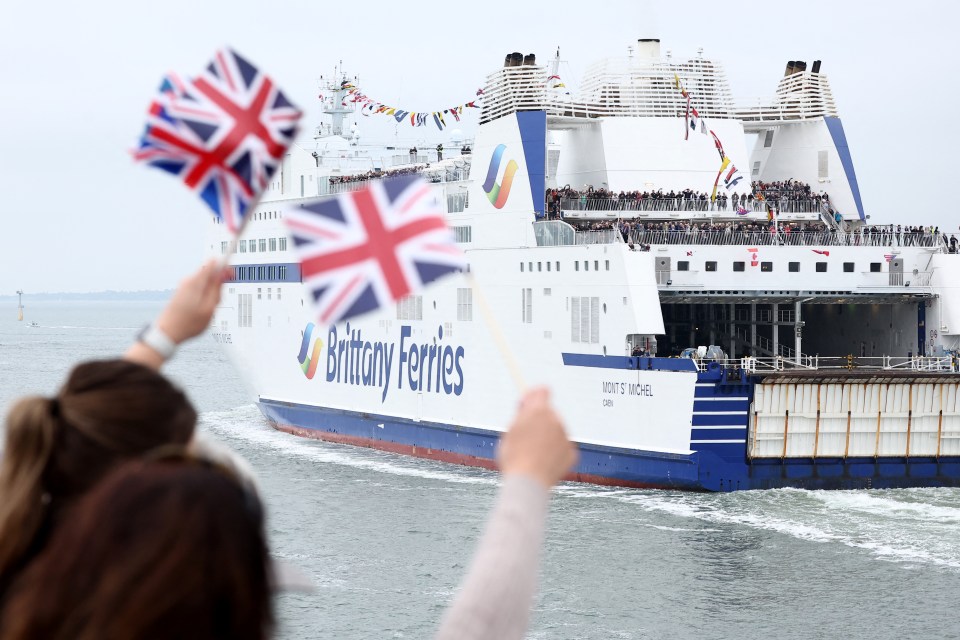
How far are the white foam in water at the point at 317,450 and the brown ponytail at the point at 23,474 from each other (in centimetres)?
2246

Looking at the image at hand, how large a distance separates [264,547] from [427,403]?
2598cm

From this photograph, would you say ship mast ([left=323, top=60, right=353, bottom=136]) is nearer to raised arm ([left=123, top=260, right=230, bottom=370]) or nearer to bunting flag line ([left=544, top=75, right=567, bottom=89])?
bunting flag line ([left=544, top=75, right=567, bottom=89])

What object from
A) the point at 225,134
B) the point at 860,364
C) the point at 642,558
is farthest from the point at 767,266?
the point at 225,134

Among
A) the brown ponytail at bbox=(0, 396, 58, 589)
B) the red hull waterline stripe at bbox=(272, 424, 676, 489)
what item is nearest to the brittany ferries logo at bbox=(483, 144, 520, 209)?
the red hull waterline stripe at bbox=(272, 424, 676, 489)

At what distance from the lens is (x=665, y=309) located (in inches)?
1099

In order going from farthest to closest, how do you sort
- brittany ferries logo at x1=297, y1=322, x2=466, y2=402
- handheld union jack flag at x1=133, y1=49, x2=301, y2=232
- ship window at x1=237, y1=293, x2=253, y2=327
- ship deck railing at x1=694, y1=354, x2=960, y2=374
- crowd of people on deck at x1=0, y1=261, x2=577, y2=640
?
1. ship window at x1=237, y1=293, x2=253, y2=327
2. brittany ferries logo at x1=297, y1=322, x2=466, y2=402
3. ship deck railing at x1=694, y1=354, x2=960, y2=374
4. handheld union jack flag at x1=133, y1=49, x2=301, y2=232
5. crowd of people on deck at x1=0, y1=261, x2=577, y2=640

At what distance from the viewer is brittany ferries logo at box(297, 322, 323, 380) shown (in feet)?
105

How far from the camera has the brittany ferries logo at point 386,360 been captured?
2733 centimetres

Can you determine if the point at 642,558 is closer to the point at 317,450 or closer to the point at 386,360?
the point at 386,360

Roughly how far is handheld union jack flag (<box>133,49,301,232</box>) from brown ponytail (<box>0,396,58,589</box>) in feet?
4.63

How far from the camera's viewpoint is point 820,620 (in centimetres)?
1501

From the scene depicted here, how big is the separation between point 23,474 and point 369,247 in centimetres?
137

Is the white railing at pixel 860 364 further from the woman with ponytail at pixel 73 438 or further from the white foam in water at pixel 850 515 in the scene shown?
the woman with ponytail at pixel 73 438

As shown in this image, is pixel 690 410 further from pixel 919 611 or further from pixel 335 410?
pixel 335 410
